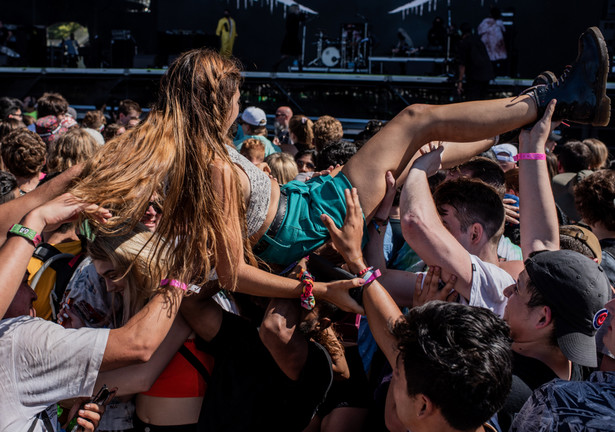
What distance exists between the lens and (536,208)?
228cm

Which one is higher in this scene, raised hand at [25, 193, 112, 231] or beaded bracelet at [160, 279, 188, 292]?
raised hand at [25, 193, 112, 231]

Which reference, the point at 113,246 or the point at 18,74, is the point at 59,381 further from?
the point at 18,74

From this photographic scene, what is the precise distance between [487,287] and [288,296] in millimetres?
748

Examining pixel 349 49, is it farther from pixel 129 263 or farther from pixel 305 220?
pixel 129 263

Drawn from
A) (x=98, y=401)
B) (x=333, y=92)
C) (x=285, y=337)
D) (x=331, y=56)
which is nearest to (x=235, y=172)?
(x=285, y=337)

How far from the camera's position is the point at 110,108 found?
11531mm

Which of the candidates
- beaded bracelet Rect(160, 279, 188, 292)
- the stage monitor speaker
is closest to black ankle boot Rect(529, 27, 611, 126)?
beaded bracelet Rect(160, 279, 188, 292)

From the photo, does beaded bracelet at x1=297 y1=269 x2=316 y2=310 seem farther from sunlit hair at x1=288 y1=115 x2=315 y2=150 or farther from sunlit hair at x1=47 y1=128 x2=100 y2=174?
sunlit hair at x1=288 y1=115 x2=315 y2=150

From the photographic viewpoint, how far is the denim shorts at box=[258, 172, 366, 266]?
2.53 m

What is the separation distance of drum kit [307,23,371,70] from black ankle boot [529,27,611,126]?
12.1m

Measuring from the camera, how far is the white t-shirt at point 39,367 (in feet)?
5.54

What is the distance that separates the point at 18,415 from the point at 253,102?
951cm

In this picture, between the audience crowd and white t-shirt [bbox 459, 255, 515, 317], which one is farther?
white t-shirt [bbox 459, 255, 515, 317]

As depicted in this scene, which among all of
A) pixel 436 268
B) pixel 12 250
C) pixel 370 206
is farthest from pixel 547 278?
pixel 12 250
